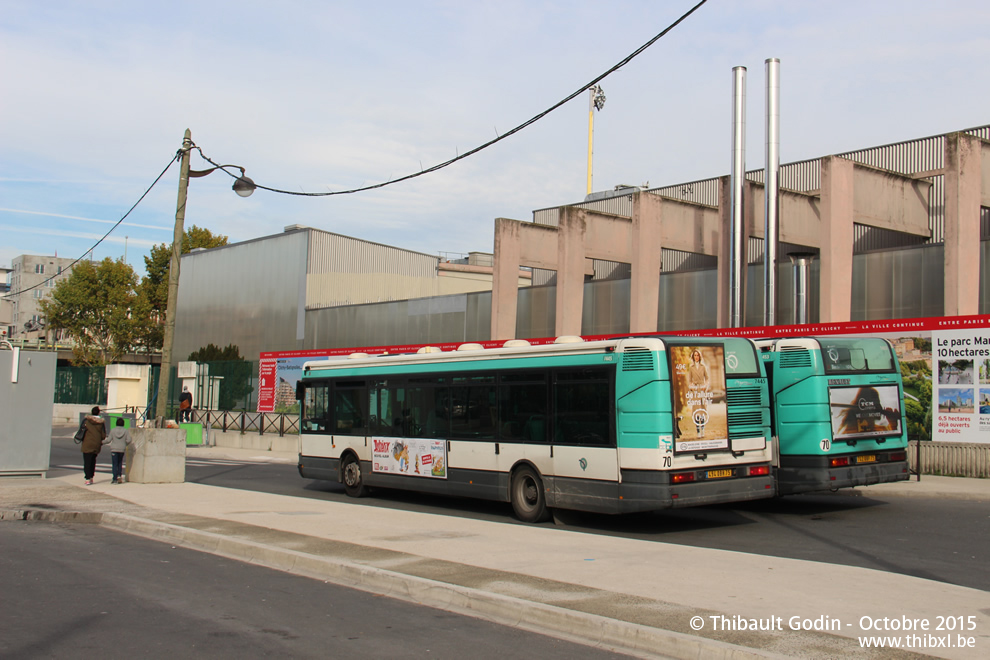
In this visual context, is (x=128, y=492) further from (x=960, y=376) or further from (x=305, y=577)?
(x=960, y=376)

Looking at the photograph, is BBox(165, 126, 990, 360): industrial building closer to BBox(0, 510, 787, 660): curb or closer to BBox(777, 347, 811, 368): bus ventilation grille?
BBox(777, 347, 811, 368): bus ventilation grille

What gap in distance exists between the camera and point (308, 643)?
6.67m

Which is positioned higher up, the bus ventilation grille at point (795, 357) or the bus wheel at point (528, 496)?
the bus ventilation grille at point (795, 357)

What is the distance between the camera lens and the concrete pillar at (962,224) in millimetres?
21297

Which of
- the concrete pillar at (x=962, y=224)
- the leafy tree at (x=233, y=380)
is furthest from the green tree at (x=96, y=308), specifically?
the concrete pillar at (x=962, y=224)

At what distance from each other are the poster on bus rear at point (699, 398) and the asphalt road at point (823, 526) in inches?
53.6

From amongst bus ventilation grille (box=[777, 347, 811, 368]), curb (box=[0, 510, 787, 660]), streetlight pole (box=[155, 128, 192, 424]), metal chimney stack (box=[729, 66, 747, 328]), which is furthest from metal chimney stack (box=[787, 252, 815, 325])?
curb (box=[0, 510, 787, 660])

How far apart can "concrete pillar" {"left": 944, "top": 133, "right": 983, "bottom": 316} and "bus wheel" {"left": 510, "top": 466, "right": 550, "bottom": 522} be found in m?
13.0

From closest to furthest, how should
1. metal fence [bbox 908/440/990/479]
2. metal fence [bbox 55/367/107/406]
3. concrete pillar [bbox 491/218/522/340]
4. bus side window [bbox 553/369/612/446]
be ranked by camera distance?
bus side window [bbox 553/369/612/446] < metal fence [bbox 908/440/990/479] < concrete pillar [bbox 491/218/522/340] < metal fence [bbox 55/367/107/406]

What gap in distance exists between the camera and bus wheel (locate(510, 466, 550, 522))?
13.7 m

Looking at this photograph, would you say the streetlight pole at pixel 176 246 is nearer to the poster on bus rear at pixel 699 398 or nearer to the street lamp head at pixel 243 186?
the street lamp head at pixel 243 186

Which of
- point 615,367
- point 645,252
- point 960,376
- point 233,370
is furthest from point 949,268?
point 233,370

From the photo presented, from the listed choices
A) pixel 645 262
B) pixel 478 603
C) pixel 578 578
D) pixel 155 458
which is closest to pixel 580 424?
pixel 578 578

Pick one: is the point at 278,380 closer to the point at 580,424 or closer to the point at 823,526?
the point at 580,424
